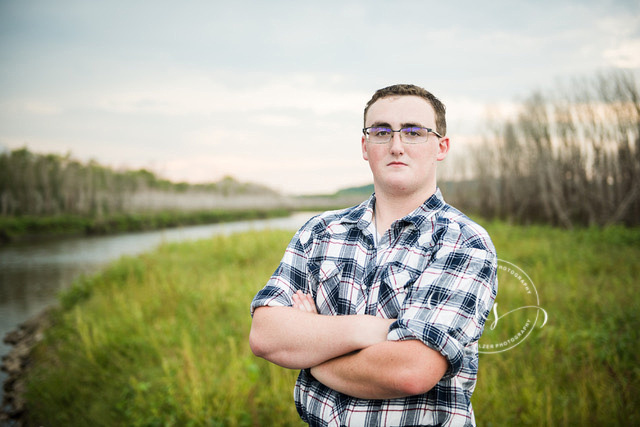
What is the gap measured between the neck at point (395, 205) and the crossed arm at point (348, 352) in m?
0.41

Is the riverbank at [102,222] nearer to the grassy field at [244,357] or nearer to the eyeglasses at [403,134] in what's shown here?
the grassy field at [244,357]

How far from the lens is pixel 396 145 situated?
1.52 meters

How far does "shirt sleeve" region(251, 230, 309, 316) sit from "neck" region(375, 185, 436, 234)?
1.13ft

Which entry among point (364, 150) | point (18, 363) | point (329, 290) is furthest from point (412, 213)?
point (18, 363)

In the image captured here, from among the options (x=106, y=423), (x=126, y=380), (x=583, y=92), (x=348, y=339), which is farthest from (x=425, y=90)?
(x=583, y=92)

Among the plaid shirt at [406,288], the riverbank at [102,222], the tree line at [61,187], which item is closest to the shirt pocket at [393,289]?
the plaid shirt at [406,288]

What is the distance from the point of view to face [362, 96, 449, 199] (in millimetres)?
1527

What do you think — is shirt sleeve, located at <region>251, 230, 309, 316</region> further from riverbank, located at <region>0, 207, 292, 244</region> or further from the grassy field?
riverbank, located at <region>0, 207, 292, 244</region>

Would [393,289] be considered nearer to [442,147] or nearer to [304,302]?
[304,302]

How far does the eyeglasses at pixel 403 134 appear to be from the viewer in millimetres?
1539

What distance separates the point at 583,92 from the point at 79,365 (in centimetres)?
1339

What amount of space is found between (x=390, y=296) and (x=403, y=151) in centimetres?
57

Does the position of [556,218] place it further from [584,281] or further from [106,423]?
[106,423]

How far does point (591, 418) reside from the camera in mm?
2857
